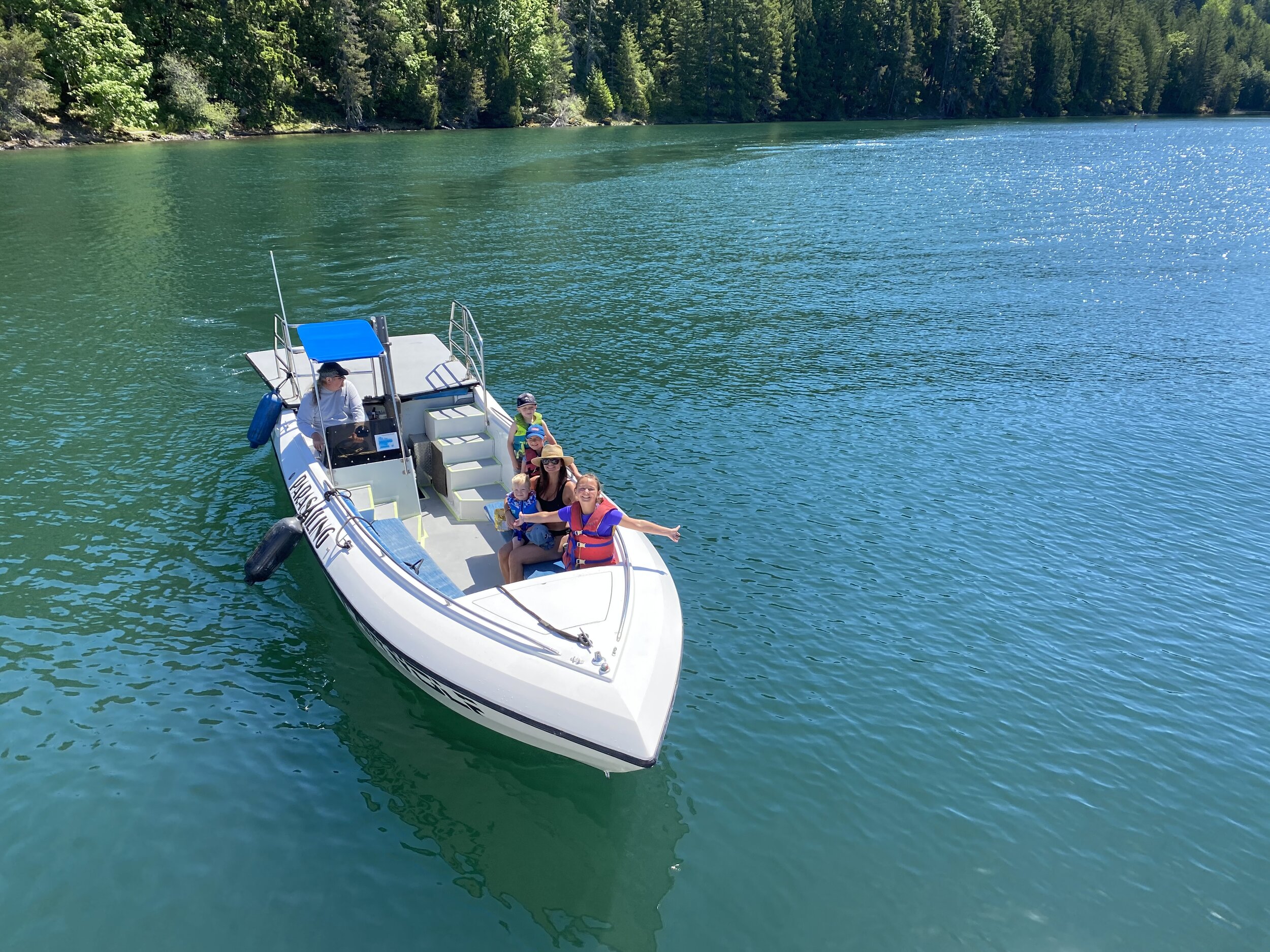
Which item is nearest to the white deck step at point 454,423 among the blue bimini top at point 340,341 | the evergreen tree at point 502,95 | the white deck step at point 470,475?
the white deck step at point 470,475

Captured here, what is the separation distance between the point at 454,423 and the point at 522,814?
6.08m

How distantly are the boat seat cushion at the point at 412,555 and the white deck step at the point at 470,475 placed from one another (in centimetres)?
177

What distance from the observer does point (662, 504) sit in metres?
12.4

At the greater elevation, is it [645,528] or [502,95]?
[502,95]

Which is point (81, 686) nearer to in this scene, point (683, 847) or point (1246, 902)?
point (683, 847)

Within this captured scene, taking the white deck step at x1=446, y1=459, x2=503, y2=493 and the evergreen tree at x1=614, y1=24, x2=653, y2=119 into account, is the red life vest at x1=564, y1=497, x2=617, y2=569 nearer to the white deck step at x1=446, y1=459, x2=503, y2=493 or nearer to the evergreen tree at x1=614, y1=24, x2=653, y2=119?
the white deck step at x1=446, y1=459, x2=503, y2=493

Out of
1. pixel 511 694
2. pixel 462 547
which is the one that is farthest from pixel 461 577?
pixel 511 694

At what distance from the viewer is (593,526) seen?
326 inches

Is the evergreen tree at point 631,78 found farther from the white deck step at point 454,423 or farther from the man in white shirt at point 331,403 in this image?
the man in white shirt at point 331,403

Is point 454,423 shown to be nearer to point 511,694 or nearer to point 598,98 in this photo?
point 511,694

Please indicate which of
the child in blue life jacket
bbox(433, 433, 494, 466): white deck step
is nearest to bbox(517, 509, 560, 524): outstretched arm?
the child in blue life jacket

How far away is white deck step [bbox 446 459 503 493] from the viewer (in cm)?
1112

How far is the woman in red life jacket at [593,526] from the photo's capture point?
820cm

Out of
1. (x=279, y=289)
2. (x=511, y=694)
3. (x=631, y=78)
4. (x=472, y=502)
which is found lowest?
(x=511, y=694)
